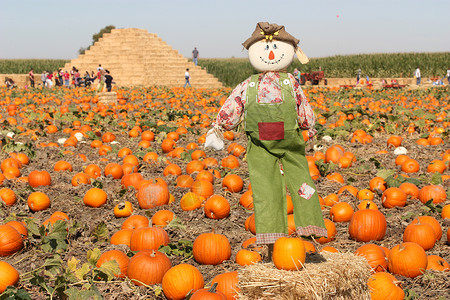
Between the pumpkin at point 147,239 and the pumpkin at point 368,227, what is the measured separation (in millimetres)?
1981

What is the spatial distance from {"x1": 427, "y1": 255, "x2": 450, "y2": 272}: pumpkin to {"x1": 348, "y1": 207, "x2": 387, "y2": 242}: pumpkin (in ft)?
2.40

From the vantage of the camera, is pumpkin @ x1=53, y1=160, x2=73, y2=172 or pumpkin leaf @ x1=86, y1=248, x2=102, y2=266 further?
pumpkin @ x1=53, y1=160, x2=73, y2=172

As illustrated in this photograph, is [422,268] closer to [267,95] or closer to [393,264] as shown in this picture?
[393,264]

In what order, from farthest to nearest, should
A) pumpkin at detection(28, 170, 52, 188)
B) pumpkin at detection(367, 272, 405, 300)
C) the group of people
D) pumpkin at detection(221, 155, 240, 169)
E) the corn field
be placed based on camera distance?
the corn field, the group of people, pumpkin at detection(221, 155, 240, 169), pumpkin at detection(28, 170, 52, 188), pumpkin at detection(367, 272, 405, 300)

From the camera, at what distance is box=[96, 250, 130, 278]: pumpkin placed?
4.18 metres

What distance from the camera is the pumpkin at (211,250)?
4492mm

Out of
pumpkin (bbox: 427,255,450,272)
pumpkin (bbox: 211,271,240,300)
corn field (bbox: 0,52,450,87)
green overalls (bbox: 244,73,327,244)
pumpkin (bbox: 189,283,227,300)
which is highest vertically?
corn field (bbox: 0,52,450,87)

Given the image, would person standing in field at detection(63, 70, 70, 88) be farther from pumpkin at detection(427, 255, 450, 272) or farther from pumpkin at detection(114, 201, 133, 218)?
pumpkin at detection(427, 255, 450, 272)

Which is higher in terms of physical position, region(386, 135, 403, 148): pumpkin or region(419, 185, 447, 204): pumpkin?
region(386, 135, 403, 148): pumpkin

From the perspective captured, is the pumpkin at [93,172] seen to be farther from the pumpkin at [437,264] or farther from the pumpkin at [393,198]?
the pumpkin at [437,264]

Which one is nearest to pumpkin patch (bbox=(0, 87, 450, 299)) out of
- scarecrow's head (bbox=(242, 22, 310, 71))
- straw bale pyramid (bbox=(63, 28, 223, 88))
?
scarecrow's head (bbox=(242, 22, 310, 71))

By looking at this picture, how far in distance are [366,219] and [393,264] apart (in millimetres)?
875

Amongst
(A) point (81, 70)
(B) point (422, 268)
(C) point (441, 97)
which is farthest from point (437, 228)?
(A) point (81, 70)

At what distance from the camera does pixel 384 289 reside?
11.8 feet
